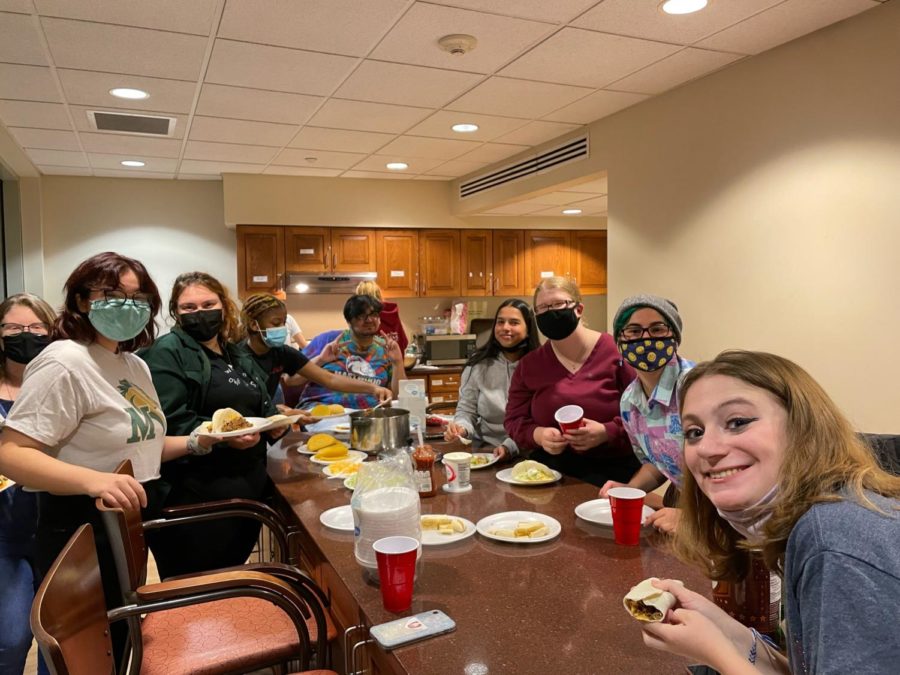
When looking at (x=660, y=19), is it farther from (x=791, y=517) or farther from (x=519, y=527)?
(x=791, y=517)

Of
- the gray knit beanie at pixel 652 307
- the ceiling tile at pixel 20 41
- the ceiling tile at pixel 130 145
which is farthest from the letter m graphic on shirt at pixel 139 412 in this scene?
the ceiling tile at pixel 130 145

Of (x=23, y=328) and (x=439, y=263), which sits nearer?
(x=23, y=328)

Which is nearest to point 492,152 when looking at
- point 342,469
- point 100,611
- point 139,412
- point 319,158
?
point 319,158

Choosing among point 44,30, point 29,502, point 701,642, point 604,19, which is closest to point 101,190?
point 44,30

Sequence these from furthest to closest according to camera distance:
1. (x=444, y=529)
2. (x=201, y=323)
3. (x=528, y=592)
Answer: (x=201, y=323)
(x=444, y=529)
(x=528, y=592)

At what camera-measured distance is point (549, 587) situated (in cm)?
139

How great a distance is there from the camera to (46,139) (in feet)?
14.6

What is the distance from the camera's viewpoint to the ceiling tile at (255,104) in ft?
11.5

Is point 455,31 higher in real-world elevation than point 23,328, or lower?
higher

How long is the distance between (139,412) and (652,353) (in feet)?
5.13

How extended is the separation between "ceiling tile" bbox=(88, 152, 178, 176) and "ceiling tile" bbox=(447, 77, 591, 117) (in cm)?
270

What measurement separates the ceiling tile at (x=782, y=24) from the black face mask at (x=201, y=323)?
2.49m

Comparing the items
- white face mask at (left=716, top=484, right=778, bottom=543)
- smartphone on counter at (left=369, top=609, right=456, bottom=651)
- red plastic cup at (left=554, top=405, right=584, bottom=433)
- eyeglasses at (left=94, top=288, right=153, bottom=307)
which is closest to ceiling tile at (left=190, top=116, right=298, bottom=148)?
eyeglasses at (left=94, top=288, right=153, bottom=307)

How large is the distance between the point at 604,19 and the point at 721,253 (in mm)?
1438
